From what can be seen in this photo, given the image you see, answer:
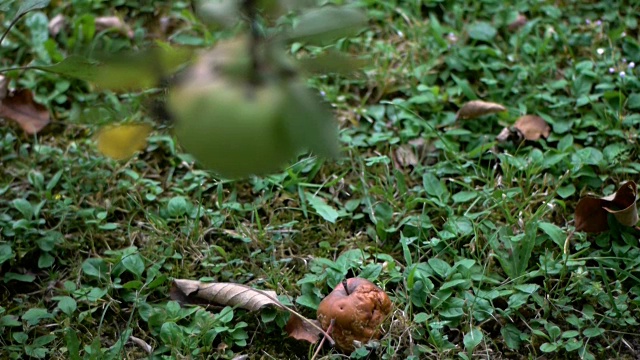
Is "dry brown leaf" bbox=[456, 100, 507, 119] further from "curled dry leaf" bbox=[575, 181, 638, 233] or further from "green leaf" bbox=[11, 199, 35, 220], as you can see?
"green leaf" bbox=[11, 199, 35, 220]

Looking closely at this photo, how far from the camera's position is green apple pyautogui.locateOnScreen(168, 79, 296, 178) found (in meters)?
0.58

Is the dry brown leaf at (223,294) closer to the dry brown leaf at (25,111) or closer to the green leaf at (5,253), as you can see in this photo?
the green leaf at (5,253)

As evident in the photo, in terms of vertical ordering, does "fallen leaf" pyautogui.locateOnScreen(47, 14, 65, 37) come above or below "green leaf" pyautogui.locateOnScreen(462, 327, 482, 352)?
above

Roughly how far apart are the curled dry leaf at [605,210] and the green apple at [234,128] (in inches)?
61.9

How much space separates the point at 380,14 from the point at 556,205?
3.60 ft

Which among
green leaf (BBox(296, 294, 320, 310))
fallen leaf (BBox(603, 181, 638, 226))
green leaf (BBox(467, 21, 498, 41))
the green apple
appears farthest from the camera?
green leaf (BBox(467, 21, 498, 41))

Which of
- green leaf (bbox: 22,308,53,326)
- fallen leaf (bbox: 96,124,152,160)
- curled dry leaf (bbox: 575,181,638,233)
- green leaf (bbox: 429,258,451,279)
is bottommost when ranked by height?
green leaf (bbox: 22,308,53,326)

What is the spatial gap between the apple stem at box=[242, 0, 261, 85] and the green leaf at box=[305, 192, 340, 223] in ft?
4.72

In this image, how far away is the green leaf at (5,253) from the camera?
1961 mm

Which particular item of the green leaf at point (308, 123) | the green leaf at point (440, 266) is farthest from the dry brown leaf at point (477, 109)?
the green leaf at point (308, 123)

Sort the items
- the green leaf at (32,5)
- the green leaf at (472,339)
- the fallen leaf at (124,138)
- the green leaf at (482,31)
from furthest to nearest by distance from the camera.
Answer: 1. the green leaf at (482,31)
2. the green leaf at (472,339)
3. the green leaf at (32,5)
4. the fallen leaf at (124,138)

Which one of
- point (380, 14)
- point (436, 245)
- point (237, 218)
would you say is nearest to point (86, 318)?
point (237, 218)

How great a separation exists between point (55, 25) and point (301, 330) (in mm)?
1688

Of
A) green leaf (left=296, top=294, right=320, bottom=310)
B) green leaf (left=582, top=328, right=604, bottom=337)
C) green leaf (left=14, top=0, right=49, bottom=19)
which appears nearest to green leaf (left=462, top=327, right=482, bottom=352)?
green leaf (left=582, top=328, right=604, bottom=337)
